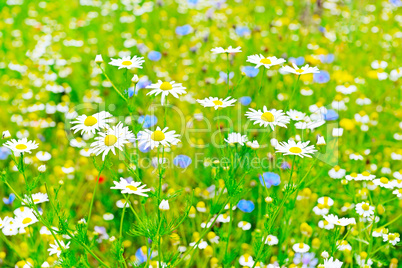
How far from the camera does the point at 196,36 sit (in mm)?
3666

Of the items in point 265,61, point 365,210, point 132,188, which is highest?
point 265,61

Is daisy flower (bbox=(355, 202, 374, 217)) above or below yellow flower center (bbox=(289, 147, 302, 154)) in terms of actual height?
below

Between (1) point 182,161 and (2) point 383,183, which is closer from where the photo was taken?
(2) point 383,183

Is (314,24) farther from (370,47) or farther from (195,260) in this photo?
(195,260)

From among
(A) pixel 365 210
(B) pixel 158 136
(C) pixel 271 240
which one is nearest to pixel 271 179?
(C) pixel 271 240

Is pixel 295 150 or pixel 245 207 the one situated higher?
pixel 295 150

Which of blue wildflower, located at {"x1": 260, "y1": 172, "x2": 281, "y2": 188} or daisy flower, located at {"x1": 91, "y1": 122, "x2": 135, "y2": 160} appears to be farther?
blue wildflower, located at {"x1": 260, "y1": 172, "x2": 281, "y2": 188}

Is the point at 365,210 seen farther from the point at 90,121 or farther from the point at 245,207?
the point at 90,121

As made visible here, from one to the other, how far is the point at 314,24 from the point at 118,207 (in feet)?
8.22

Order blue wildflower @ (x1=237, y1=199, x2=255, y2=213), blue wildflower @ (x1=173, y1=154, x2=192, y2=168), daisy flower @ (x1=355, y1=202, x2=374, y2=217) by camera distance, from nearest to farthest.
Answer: daisy flower @ (x1=355, y1=202, x2=374, y2=217) < blue wildflower @ (x1=237, y1=199, x2=255, y2=213) < blue wildflower @ (x1=173, y1=154, x2=192, y2=168)

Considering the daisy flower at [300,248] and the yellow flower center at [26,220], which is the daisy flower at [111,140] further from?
the daisy flower at [300,248]


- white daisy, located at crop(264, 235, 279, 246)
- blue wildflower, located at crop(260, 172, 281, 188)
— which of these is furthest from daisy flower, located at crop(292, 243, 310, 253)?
blue wildflower, located at crop(260, 172, 281, 188)

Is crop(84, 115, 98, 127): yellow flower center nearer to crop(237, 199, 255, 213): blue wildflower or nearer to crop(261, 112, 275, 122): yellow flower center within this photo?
crop(261, 112, 275, 122): yellow flower center

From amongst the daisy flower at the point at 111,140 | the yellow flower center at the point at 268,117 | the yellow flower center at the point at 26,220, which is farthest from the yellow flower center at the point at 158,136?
the yellow flower center at the point at 26,220
